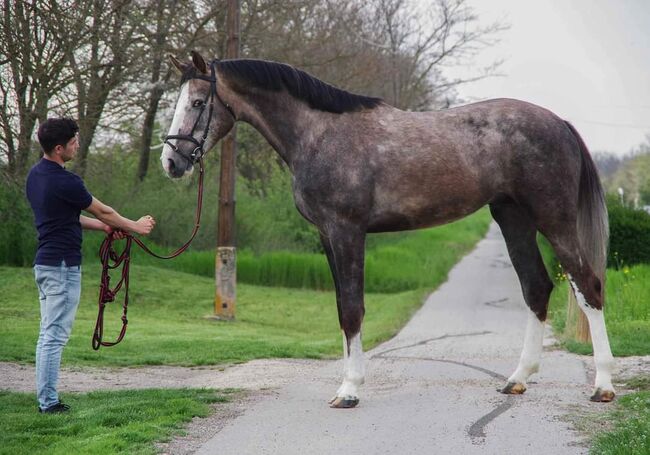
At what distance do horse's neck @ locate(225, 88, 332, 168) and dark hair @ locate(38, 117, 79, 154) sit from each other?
1.41 metres

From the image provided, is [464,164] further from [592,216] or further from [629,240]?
[629,240]

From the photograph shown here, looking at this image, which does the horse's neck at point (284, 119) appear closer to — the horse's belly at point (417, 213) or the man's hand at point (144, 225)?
the horse's belly at point (417, 213)

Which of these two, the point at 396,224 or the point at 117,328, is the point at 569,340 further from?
the point at 117,328

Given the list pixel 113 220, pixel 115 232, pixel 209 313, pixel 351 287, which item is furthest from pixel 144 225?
pixel 209 313

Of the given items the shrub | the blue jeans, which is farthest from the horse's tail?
the shrub

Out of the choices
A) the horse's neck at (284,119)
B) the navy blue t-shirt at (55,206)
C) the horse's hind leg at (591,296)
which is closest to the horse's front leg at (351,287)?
the horse's neck at (284,119)

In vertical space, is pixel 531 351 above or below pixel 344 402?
above

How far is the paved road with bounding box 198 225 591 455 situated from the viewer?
5.26 m

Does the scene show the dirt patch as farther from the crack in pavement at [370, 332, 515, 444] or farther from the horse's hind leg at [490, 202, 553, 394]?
the horse's hind leg at [490, 202, 553, 394]

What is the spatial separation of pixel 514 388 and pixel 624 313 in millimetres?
5384

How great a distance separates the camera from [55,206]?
6.09m

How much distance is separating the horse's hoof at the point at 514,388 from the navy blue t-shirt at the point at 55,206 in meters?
3.47

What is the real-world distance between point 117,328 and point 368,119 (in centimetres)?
701

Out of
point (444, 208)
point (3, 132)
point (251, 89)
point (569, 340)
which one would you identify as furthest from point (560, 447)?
point (3, 132)
